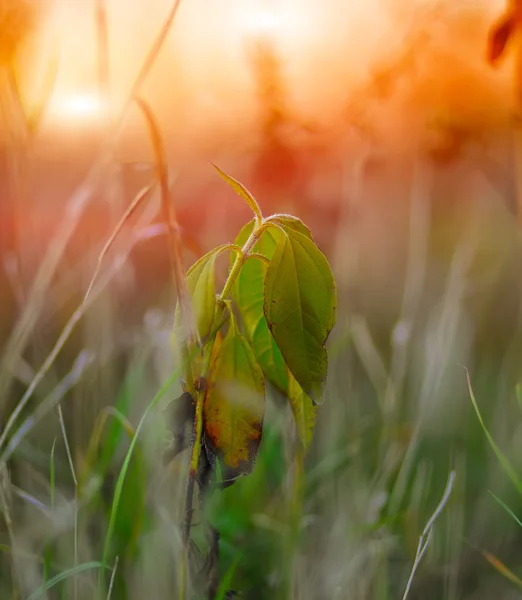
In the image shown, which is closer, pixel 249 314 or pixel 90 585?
pixel 249 314

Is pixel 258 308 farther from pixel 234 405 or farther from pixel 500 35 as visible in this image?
pixel 500 35

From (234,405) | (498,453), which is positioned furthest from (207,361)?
(498,453)

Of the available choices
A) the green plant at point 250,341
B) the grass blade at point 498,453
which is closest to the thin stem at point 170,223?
the green plant at point 250,341

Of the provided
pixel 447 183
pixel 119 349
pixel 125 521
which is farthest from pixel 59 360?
pixel 447 183

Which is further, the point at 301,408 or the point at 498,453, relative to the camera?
the point at 498,453

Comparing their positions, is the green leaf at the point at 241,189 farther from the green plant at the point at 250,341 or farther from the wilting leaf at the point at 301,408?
the wilting leaf at the point at 301,408

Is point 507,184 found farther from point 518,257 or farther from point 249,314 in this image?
point 249,314
